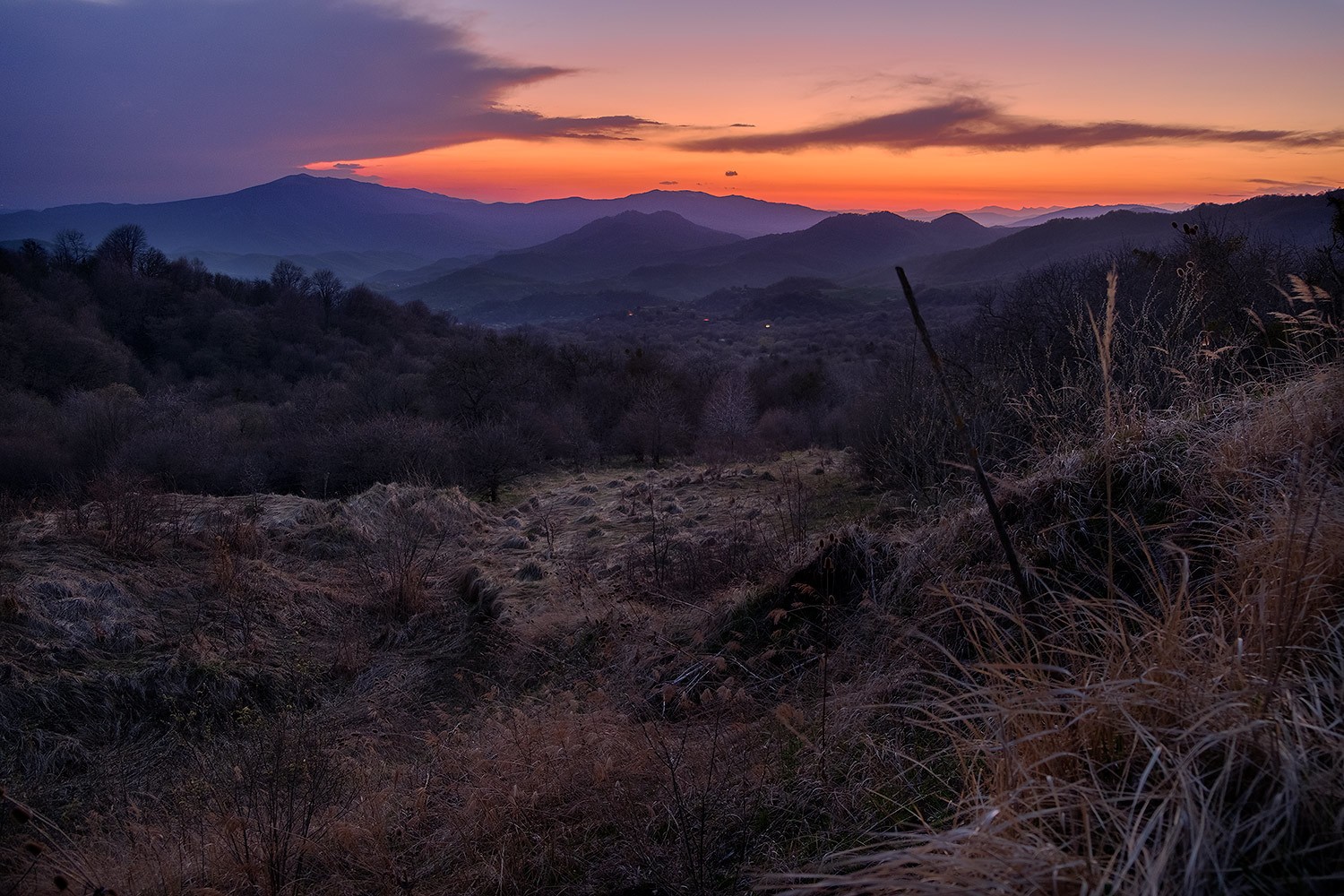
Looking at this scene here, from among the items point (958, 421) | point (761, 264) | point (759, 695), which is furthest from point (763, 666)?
point (761, 264)

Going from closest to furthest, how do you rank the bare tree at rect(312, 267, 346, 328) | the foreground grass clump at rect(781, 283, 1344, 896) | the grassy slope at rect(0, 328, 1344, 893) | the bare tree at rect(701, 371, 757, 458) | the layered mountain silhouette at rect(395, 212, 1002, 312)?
the foreground grass clump at rect(781, 283, 1344, 896), the grassy slope at rect(0, 328, 1344, 893), the bare tree at rect(701, 371, 757, 458), the bare tree at rect(312, 267, 346, 328), the layered mountain silhouette at rect(395, 212, 1002, 312)

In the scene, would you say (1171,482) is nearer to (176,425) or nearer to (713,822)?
(713,822)

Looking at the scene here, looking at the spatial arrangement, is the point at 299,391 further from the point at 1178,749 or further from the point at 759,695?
the point at 1178,749

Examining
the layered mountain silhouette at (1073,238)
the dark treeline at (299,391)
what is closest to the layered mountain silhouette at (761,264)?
the layered mountain silhouette at (1073,238)

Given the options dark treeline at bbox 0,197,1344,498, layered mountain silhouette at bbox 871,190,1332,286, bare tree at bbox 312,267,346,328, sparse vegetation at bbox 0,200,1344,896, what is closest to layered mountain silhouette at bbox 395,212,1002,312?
layered mountain silhouette at bbox 871,190,1332,286

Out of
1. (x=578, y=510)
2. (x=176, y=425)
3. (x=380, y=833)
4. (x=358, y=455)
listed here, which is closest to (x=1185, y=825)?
(x=380, y=833)

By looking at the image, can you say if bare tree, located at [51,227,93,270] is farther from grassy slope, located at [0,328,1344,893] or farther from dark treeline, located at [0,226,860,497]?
grassy slope, located at [0,328,1344,893]

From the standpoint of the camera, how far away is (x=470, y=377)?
99.9ft

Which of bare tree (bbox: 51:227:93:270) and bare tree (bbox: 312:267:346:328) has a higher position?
bare tree (bbox: 51:227:93:270)

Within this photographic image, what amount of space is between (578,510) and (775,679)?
30.1 ft

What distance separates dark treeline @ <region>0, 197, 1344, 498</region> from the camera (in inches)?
311

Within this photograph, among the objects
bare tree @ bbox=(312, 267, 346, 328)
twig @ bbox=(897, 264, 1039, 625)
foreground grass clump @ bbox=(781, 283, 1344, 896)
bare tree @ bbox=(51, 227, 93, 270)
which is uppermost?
bare tree @ bbox=(51, 227, 93, 270)

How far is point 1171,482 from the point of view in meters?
3.60

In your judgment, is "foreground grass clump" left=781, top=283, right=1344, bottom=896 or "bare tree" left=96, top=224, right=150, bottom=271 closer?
"foreground grass clump" left=781, top=283, right=1344, bottom=896
